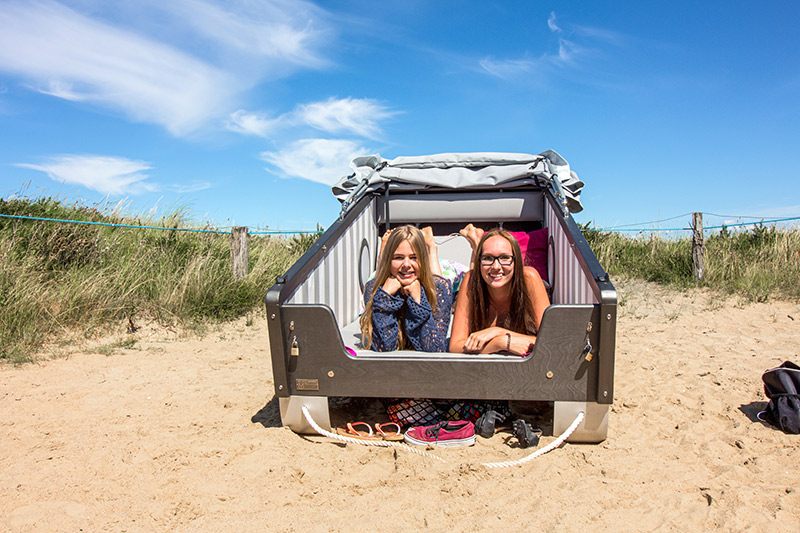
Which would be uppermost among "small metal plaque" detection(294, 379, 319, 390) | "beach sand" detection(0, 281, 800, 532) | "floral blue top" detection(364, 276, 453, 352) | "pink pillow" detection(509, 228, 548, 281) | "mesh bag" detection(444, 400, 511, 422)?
"pink pillow" detection(509, 228, 548, 281)

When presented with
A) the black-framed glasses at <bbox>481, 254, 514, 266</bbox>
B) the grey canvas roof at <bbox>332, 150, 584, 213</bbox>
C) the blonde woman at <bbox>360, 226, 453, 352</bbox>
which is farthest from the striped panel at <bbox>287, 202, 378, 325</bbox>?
the black-framed glasses at <bbox>481, 254, 514, 266</bbox>

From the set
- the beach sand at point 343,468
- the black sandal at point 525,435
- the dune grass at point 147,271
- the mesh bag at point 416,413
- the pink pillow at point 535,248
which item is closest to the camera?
the beach sand at point 343,468

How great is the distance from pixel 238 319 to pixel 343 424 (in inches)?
129

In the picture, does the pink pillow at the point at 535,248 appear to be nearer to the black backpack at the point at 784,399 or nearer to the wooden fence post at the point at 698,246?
the black backpack at the point at 784,399

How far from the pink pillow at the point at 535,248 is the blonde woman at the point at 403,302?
66.9 inches

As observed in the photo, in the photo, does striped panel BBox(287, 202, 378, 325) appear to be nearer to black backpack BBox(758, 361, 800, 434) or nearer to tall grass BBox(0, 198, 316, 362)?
tall grass BBox(0, 198, 316, 362)

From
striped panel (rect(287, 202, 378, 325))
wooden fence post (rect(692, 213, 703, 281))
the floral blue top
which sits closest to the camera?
the floral blue top

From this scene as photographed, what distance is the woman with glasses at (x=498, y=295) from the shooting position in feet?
8.95

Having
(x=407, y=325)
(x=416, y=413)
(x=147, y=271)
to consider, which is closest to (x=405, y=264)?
(x=407, y=325)

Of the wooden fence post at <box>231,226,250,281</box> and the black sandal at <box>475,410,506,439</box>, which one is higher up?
the wooden fence post at <box>231,226,250,281</box>

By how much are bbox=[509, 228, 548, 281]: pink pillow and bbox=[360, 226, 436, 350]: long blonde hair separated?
5.48 feet

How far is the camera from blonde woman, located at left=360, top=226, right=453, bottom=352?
2.84 m

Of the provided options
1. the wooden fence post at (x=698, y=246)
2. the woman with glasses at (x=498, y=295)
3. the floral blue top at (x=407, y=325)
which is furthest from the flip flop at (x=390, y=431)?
the wooden fence post at (x=698, y=246)

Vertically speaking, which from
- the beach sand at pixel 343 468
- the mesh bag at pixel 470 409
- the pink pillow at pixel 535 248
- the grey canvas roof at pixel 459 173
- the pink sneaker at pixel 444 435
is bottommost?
the beach sand at pixel 343 468
